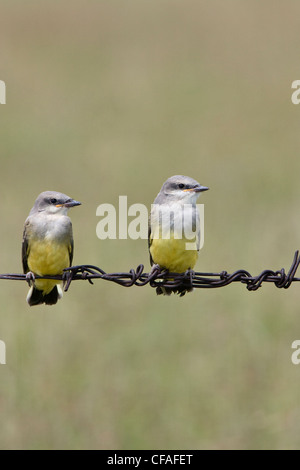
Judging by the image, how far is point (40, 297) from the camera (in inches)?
290

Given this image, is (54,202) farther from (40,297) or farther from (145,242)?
(145,242)

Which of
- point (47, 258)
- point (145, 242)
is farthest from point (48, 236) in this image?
point (145, 242)

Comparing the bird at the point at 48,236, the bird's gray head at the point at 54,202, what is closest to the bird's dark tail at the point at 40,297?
the bird at the point at 48,236

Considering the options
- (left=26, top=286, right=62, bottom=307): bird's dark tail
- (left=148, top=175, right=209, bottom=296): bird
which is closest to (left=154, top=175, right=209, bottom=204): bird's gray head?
(left=148, top=175, right=209, bottom=296): bird

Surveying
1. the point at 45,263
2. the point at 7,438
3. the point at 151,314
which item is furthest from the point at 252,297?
the point at 45,263

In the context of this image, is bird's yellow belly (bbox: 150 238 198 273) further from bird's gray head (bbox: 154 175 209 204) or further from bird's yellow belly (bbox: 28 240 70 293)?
bird's yellow belly (bbox: 28 240 70 293)

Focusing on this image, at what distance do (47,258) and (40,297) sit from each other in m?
0.57

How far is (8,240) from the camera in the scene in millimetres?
11562

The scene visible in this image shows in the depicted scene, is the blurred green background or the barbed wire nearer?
the barbed wire

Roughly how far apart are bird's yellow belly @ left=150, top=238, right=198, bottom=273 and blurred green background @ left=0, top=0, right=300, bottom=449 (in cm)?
263

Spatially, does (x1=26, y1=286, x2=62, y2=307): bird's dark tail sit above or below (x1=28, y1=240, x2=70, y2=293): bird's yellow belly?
below

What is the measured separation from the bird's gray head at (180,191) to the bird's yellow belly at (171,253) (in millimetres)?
356

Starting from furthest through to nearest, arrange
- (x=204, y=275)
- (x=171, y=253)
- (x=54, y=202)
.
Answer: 1. (x=54, y=202)
2. (x=171, y=253)
3. (x=204, y=275)

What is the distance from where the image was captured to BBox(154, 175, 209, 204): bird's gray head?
6.89m
